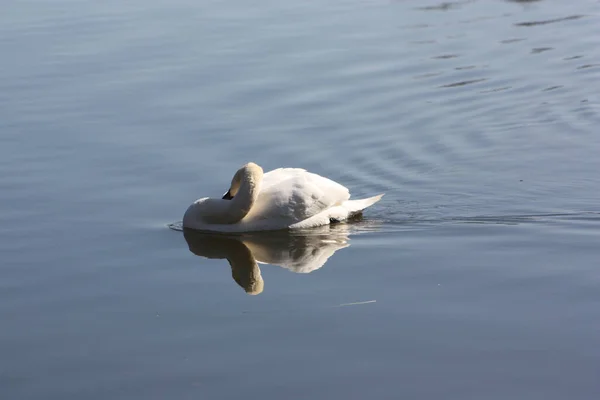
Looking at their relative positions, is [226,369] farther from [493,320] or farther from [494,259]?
[494,259]

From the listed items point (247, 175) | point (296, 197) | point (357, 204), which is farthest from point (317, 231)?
point (247, 175)

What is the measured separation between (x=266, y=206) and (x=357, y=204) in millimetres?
1037

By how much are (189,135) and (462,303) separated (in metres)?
6.24

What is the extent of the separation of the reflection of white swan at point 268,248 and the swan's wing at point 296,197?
21 centimetres

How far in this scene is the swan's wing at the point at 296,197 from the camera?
467 inches

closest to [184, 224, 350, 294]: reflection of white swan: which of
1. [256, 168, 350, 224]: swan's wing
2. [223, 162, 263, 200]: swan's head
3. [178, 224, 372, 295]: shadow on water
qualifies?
[178, 224, 372, 295]: shadow on water

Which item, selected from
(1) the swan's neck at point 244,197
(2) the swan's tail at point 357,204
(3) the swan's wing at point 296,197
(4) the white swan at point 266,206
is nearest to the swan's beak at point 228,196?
(4) the white swan at point 266,206

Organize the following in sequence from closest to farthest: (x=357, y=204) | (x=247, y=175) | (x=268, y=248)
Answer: (x=268, y=248) < (x=247, y=175) < (x=357, y=204)

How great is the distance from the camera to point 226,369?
816cm

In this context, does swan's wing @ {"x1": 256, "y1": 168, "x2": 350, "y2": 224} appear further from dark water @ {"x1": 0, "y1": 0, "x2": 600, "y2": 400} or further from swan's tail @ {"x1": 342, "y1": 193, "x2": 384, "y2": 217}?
dark water @ {"x1": 0, "y1": 0, "x2": 600, "y2": 400}

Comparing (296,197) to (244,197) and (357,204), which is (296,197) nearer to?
(244,197)

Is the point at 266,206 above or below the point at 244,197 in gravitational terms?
below

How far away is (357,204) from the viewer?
12164mm

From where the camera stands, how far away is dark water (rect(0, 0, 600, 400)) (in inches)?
325
